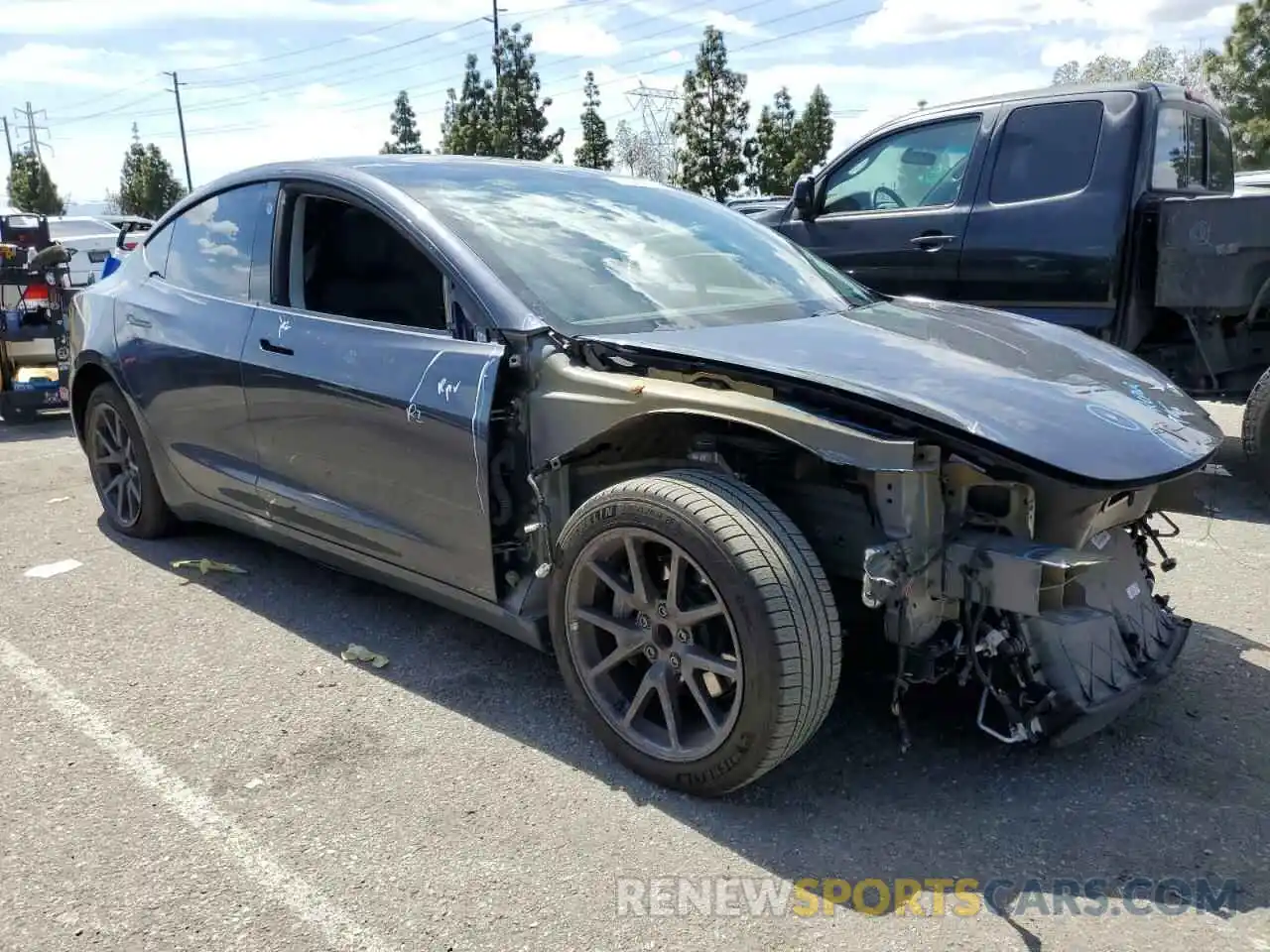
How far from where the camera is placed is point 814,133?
105 feet

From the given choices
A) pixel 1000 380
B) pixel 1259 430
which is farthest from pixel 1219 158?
pixel 1000 380

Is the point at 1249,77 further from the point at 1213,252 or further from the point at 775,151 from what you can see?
the point at 1213,252

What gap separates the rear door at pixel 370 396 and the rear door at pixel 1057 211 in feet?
12.1

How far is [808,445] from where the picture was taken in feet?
8.11

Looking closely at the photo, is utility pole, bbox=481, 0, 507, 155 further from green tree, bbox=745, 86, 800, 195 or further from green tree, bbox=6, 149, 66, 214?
green tree, bbox=6, 149, 66, 214

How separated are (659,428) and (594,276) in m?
0.66

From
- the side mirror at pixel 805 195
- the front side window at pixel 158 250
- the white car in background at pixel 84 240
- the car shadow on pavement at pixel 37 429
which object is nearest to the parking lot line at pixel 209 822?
the front side window at pixel 158 250

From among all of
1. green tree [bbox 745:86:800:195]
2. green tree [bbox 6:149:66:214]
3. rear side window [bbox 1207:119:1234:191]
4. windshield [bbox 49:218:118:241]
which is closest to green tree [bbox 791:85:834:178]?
green tree [bbox 745:86:800:195]

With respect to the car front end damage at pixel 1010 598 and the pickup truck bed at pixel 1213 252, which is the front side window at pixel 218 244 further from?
the pickup truck bed at pixel 1213 252

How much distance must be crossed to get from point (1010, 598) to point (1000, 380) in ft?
1.95

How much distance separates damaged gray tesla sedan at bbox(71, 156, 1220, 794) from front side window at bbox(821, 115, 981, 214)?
256 cm

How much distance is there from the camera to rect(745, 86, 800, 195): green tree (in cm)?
3112

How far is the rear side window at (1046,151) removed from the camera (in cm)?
571

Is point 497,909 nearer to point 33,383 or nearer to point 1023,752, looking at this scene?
point 1023,752
